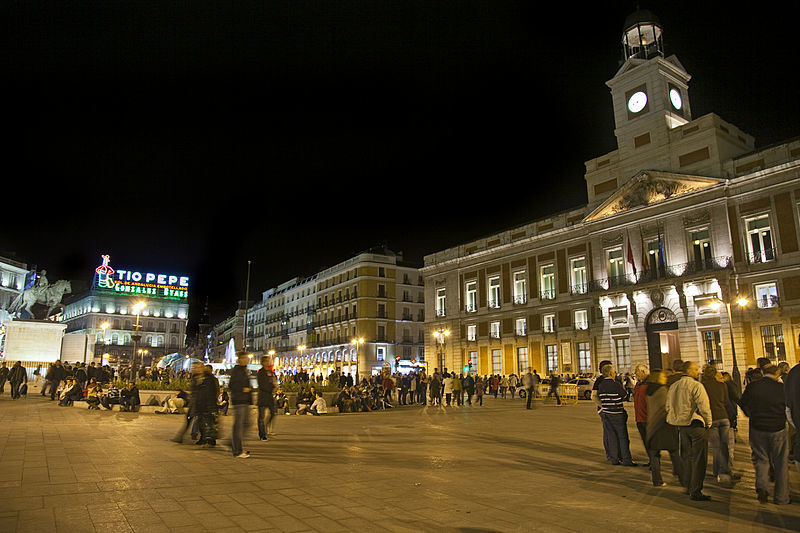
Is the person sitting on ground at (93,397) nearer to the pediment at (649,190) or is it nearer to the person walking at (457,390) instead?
the person walking at (457,390)

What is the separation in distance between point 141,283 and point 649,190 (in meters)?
68.5

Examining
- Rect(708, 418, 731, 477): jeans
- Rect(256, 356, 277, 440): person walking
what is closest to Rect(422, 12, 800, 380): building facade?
Rect(708, 418, 731, 477): jeans

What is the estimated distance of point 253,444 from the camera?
389 inches

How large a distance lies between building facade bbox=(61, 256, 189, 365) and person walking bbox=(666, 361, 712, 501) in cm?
7527

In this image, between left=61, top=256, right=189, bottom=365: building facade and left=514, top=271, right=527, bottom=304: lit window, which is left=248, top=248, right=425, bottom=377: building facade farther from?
left=61, top=256, right=189, bottom=365: building facade

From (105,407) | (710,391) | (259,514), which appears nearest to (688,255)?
(710,391)

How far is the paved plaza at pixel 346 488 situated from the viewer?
4.91 metres

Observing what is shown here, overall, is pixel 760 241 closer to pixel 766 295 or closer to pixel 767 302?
pixel 766 295

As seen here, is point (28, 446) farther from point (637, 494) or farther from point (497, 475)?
point (637, 494)

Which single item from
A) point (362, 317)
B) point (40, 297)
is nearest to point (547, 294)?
point (362, 317)

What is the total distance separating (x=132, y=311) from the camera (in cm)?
7562

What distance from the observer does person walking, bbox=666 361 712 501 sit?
6.21m

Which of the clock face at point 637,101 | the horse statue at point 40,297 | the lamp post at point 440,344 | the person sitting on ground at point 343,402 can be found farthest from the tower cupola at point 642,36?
the horse statue at point 40,297

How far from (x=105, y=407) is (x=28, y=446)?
9.27m
